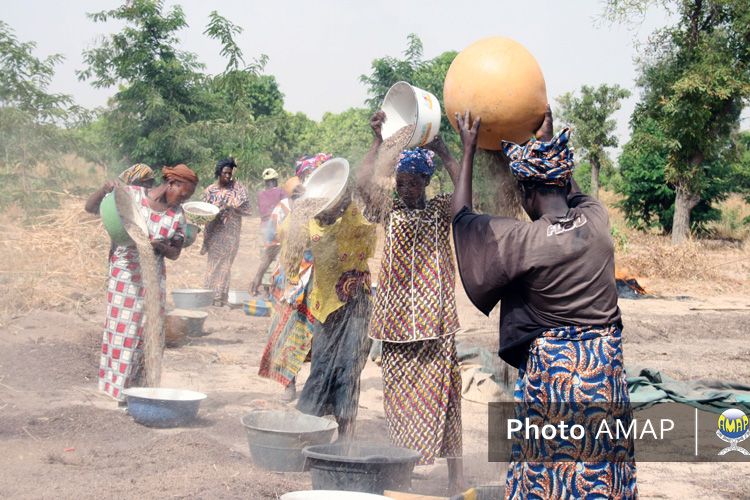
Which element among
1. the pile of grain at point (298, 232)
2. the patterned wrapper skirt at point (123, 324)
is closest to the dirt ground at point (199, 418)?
the patterned wrapper skirt at point (123, 324)

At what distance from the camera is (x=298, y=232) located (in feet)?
13.6

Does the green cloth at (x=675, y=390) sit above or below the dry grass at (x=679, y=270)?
below

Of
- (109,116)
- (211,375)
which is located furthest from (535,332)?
(109,116)

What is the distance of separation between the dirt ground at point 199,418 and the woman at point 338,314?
49cm

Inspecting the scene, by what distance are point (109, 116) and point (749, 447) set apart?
13382 millimetres

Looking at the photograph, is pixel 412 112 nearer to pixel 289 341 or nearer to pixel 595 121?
pixel 289 341

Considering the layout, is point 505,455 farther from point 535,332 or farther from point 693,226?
point 693,226

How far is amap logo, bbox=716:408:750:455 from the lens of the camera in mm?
4661

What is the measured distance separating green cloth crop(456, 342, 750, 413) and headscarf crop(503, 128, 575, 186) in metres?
2.50

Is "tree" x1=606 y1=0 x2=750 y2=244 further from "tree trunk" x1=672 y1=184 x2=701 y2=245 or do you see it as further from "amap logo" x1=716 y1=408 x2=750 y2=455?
"amap logo" x1=716 y1=408 x2=750 y2=455

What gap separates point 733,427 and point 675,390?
53 centimetres

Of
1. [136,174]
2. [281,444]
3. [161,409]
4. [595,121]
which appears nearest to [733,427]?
[281,444]

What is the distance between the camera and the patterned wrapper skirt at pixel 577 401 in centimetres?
209

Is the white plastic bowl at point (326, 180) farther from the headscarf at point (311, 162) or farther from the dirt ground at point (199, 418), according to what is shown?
the dirt ground at point (199, 418)
